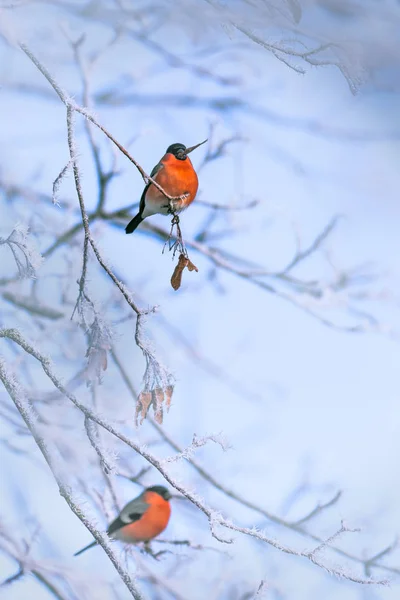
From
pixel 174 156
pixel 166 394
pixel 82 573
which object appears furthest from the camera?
pixel 82 573

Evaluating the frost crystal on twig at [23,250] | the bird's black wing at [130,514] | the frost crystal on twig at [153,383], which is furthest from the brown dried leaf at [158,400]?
the bird's black wing at [130,514]

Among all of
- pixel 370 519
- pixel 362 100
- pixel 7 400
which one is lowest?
pixel 7 400

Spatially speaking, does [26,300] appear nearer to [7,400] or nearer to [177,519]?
[7,400]

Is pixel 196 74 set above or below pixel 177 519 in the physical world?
above

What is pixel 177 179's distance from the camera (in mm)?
610

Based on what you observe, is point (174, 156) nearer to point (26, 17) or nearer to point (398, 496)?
point (26, 17)

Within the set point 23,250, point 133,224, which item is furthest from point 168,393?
point 133,224

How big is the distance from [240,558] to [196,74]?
66cm

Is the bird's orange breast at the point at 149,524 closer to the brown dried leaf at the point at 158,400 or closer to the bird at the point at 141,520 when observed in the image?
the bird at the point at 141,520

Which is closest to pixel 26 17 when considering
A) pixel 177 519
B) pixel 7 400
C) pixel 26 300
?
pixel 26 300

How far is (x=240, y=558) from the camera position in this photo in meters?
0.81

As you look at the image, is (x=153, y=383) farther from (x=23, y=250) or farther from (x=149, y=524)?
(x=149, y=524)

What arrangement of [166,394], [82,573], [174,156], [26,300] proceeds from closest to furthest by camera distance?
[166,394] → [174,156] → [82,573] → [26,300]

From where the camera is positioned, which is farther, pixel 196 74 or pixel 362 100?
pixel 196 74
